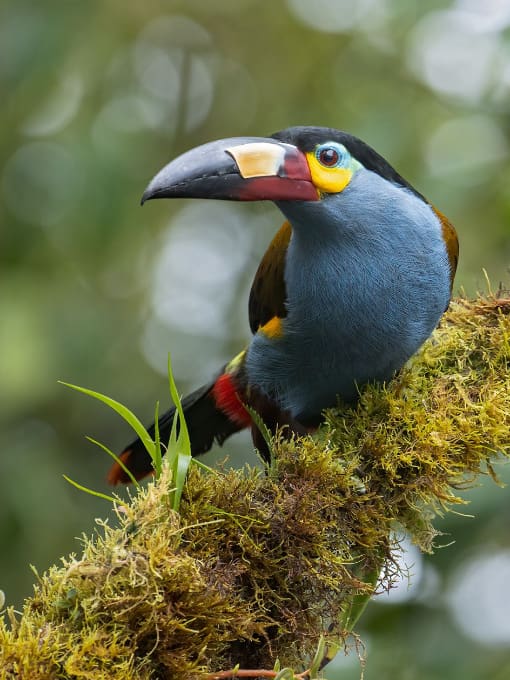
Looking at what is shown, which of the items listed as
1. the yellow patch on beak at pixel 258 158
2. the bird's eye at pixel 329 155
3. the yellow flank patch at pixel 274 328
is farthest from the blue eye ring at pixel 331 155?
the yellow flank patch at pixel 274 328

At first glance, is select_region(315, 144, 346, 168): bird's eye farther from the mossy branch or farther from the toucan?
the mossy branch

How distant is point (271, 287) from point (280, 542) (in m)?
1.32

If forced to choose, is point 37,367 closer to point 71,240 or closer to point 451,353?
point 71,240

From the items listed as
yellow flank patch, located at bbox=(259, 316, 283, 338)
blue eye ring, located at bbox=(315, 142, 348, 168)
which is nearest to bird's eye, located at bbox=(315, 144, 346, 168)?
blue eye ring, located at bbox=(315, 142, 348, 168)

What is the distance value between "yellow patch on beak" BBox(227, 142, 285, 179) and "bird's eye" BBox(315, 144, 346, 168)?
0.15 metres

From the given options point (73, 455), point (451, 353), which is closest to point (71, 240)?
point (73, 455)

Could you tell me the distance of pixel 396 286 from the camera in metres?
3.03

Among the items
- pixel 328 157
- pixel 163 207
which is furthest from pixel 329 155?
pixel 163 207

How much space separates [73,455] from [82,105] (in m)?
2.22

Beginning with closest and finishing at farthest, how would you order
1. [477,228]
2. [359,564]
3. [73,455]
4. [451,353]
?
[359,564] → [451,353] → [477,228] → [73,455]

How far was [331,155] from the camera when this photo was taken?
113 inches

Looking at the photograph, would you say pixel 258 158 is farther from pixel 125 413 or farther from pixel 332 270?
pixel 125 413

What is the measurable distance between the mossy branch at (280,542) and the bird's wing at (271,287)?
0.46m

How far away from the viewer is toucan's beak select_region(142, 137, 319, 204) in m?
2.58
